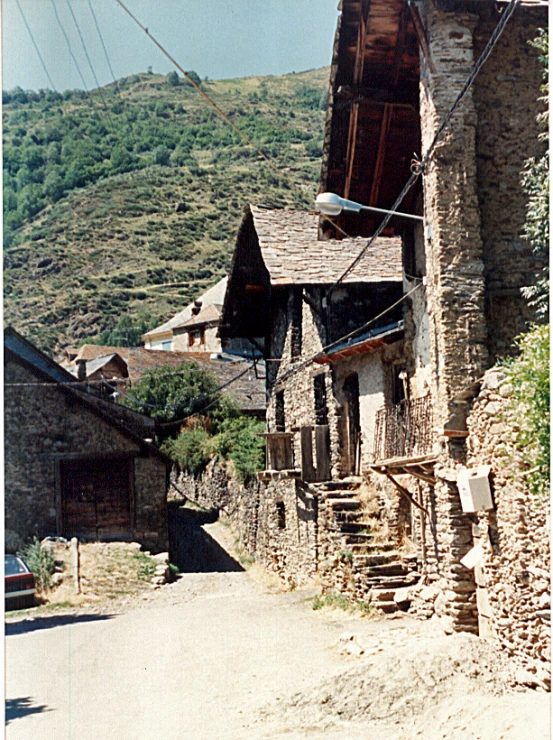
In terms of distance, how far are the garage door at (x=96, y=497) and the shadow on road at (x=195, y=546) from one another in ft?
5.46

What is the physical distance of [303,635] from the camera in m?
11.0

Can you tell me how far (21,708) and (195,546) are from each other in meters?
9.51

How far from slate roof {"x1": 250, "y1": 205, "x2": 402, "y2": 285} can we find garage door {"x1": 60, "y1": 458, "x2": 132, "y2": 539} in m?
4.81

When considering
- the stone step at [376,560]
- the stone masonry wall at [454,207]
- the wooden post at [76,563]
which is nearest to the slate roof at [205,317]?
the wooden post at [76,563]

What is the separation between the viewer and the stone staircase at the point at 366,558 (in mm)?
11930

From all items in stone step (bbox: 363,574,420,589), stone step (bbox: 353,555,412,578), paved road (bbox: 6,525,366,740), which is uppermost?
stone step (bbox: 353,555,412,578)

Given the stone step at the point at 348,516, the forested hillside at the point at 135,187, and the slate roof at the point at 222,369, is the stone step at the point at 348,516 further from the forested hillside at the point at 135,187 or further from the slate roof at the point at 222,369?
the slate roof at the point at 222,369

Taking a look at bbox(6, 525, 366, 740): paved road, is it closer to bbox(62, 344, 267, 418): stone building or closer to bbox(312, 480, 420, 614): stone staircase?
bbox(312, 480, 420, 614): stone staircase

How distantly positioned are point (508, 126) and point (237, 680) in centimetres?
742

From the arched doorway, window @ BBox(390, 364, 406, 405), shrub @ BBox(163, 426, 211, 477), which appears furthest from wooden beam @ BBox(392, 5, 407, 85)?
shrub @ BBox(163, 426, 211, 477)

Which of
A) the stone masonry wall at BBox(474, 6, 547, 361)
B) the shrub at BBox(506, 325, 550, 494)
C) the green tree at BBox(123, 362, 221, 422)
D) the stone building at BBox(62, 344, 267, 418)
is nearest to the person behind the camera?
the shrub at BBox(506, 325, 550, 494)

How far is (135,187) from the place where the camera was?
110ft

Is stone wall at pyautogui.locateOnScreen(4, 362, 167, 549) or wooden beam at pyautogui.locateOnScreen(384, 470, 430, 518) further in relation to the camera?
stone wall at pyautogui.locateOnScreen(4, 362, 167, 549)

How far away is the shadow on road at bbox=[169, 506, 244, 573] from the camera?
15.9m
